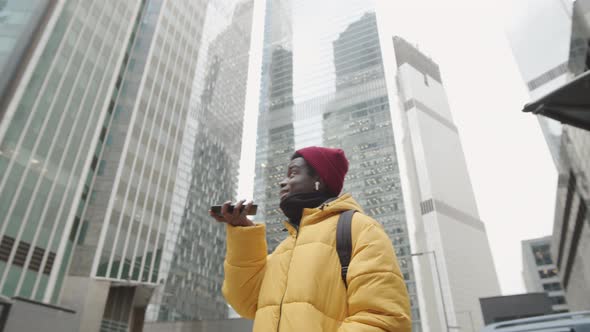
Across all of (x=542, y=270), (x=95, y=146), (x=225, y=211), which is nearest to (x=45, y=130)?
(x=95, y=146)

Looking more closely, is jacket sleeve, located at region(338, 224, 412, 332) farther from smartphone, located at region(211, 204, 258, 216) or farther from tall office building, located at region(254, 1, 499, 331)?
tall office building, located at region(254, 1, 499, 331)

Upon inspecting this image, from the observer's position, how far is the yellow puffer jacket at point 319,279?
1495 millimetres

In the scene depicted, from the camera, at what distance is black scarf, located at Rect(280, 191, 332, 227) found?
216cm

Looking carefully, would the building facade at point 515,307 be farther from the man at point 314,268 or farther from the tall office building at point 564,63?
the man at point 314,268

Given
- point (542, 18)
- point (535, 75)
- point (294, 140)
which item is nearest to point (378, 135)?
point (294, 140)

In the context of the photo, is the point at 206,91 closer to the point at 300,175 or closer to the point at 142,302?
the point at 142,302

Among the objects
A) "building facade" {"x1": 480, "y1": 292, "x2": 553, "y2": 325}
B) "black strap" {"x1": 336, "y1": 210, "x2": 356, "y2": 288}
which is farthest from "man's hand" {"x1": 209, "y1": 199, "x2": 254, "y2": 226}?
"building facade" {"x1": 480, "y1": 292, "x2": 553, "y2": 325}

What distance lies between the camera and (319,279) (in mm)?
1697

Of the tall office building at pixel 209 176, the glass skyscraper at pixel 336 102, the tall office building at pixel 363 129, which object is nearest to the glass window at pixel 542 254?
the tall office building at pixel 363 129

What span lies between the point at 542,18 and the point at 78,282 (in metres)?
33.2

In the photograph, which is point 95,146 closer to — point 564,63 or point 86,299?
point 86,299

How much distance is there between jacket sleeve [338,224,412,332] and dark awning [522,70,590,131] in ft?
7.13

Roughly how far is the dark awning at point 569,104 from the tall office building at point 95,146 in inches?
938

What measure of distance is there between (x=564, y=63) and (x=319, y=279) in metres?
24.6
